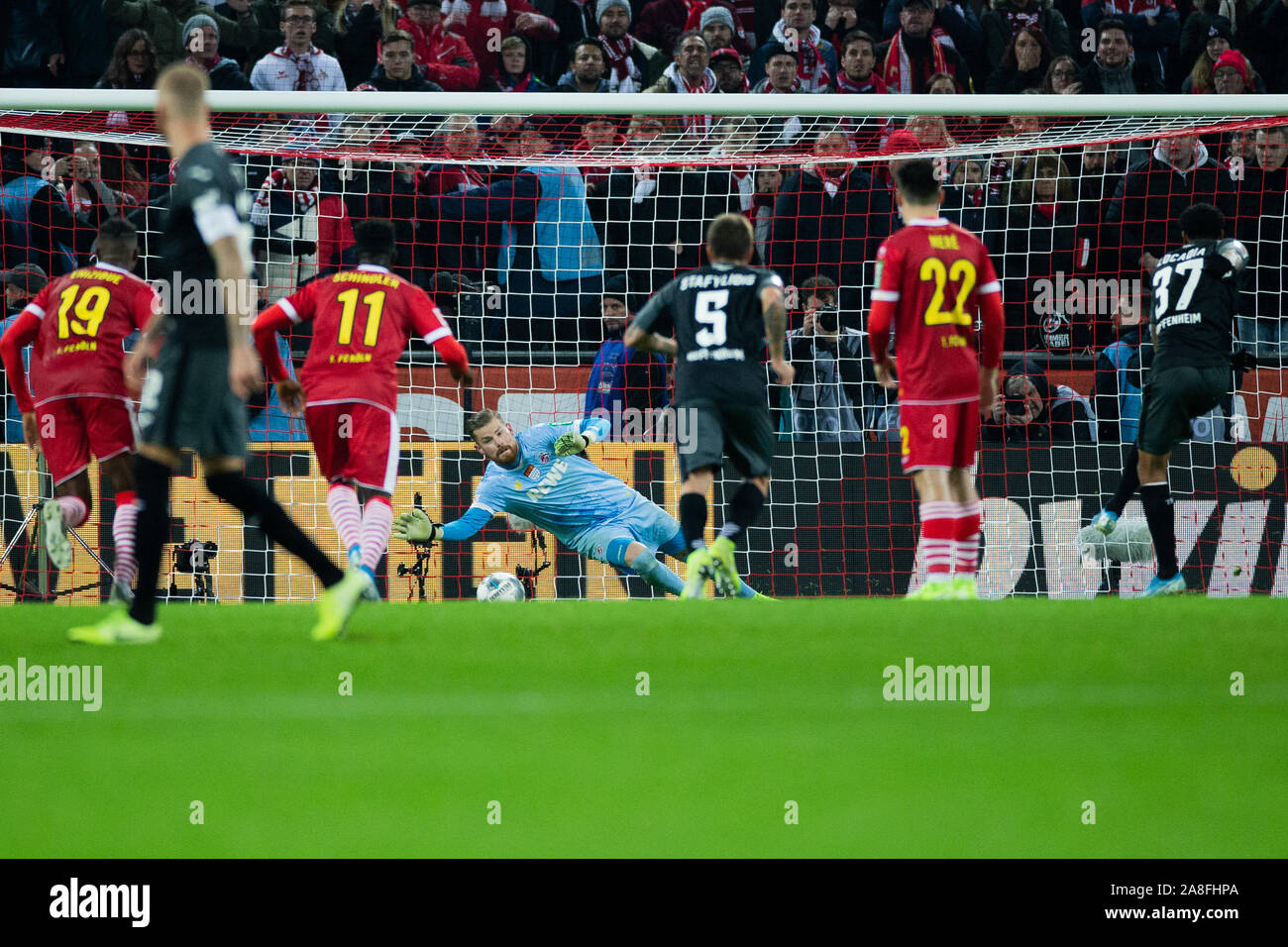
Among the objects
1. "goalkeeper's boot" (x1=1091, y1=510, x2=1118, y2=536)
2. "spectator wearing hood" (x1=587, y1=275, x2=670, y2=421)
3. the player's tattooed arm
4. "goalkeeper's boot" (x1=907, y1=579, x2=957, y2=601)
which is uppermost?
"spectator wearing hood" (x1=587, y1=275, x2=670, y2=421)

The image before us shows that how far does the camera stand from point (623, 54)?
493 inches

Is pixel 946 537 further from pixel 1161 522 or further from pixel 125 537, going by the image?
pixel 125 537

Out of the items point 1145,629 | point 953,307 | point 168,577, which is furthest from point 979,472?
point 168,577

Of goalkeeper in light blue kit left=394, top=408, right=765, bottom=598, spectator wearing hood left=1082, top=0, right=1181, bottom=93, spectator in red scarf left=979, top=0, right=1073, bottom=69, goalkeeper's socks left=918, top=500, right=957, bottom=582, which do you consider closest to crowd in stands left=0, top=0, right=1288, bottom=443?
spectator in red scarf left=979, top=0, right=1073, bottom=69

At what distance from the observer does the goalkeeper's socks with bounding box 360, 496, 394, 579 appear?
6535mm

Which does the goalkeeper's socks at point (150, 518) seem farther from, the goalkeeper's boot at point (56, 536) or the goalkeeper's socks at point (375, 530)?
the goalkeeper's boot at point (56, 536)

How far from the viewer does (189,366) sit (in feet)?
16.1

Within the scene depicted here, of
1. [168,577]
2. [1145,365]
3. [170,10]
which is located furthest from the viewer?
[170,10]

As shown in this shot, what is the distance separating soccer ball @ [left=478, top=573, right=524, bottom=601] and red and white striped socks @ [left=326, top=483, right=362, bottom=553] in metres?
2.17

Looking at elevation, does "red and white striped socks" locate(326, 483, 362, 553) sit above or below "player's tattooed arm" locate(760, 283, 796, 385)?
below

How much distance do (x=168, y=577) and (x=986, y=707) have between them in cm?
676

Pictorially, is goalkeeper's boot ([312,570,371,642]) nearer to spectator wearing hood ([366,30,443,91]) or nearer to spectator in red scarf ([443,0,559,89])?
spectator wearing hood ([366,30,443,91])

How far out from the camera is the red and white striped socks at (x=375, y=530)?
6.54 meters

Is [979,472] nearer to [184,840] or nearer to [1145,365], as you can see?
[1145,365]
